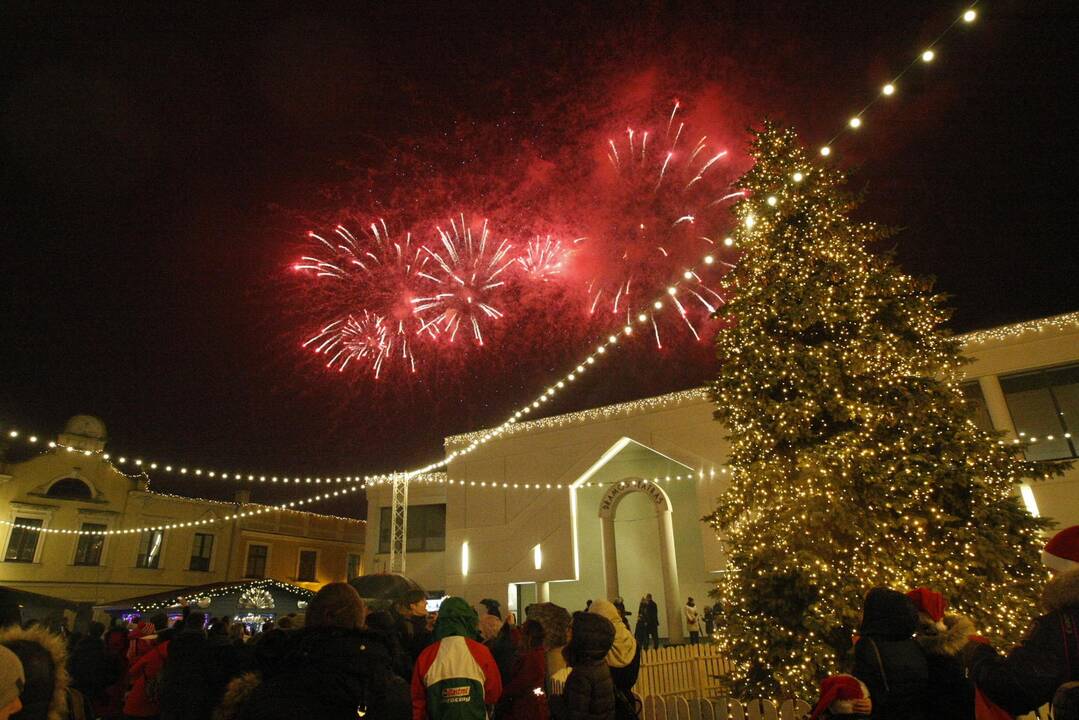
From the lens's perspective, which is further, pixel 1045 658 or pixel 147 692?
pixel 147 692

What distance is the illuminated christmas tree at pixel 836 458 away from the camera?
26.9 ft

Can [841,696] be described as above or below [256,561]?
below

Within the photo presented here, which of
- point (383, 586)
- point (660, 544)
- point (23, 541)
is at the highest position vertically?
point (23, 541)

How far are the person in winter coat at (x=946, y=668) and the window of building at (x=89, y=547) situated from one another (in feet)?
104

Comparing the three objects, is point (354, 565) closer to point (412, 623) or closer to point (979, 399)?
point (979, 399)

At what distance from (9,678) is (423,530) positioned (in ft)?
77.8

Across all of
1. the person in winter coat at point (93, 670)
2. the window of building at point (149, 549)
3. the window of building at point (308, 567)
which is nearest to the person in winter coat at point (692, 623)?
the person in winter coat at point (93, 670)

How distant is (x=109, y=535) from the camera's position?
26891 mm

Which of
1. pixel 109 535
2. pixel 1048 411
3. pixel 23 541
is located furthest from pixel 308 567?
pixel 1048 411

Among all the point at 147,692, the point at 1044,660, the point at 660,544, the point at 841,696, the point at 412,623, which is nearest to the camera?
the point at 1044,660

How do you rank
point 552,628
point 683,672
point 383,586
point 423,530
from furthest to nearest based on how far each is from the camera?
point 423,530 < point 383,586 < point 683,672 < point 552,628

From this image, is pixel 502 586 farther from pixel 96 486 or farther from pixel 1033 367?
pixel 96 486

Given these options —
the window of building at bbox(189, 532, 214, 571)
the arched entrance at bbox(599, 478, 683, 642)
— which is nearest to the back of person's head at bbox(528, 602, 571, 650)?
the arched entrance at bbox(599, 478, 683, 642)

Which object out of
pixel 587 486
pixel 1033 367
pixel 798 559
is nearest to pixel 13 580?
pixel 587 486
